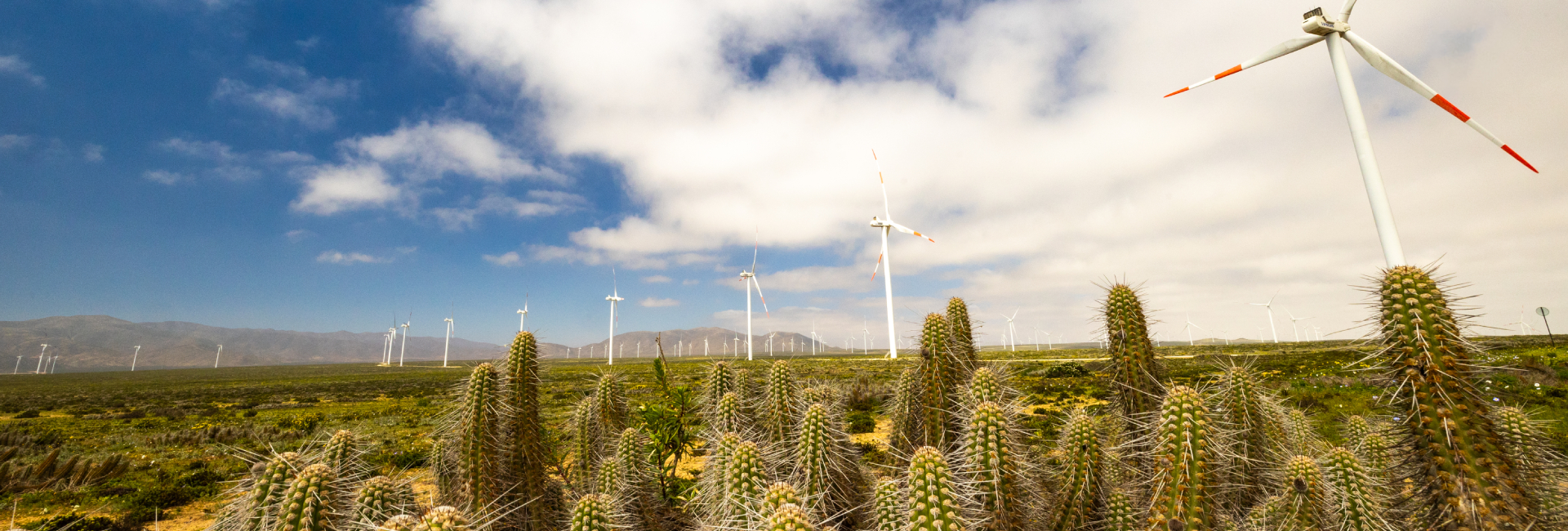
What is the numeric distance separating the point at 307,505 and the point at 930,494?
3403mm

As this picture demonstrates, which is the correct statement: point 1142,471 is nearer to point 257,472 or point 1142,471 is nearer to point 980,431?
point 980,431

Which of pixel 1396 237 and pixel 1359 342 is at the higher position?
pixel 1396 237

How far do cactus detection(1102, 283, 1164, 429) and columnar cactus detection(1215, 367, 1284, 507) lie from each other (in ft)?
3.17

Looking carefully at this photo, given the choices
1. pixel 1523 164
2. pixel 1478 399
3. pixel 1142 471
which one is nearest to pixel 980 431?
pixel 1142 471

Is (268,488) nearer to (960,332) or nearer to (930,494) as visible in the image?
(930,494)

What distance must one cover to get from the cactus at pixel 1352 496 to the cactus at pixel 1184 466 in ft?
5.41

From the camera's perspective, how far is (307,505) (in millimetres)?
3115

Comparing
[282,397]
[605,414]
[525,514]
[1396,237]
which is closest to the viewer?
[525,514]

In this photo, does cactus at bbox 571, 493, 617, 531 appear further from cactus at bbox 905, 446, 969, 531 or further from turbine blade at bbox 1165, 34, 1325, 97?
turbine blade at bbox 1165, 34, 1325, 97

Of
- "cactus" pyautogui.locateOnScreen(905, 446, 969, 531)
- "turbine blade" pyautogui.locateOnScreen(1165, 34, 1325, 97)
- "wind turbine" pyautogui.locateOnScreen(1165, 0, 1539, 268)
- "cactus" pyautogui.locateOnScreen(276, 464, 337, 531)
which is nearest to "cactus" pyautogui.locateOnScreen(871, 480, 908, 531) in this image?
"cactus" pyautogui.locateOnScreen(905, 446, 969, 531)

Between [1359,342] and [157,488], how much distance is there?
23565mm

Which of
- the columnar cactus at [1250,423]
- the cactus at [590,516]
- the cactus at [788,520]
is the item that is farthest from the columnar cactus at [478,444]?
the columnar cactus at [1250,423]

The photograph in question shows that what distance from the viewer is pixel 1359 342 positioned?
147 inches

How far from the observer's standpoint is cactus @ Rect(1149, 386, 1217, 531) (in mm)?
3414
